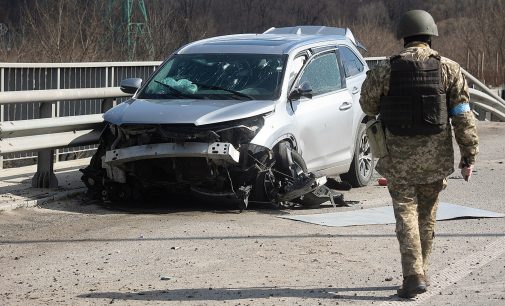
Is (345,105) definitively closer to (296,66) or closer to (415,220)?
(296,66)

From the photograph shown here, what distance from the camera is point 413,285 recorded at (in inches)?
277

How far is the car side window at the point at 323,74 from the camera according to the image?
11945 mm

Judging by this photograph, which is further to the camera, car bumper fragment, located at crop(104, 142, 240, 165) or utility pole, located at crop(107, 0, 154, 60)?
utility pole, located at crop(107, 0, 154, 60)

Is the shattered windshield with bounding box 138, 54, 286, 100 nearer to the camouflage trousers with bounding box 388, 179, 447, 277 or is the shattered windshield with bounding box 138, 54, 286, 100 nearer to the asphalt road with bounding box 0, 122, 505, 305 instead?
the asphalt road with bounding box 0, 122, 505, 305

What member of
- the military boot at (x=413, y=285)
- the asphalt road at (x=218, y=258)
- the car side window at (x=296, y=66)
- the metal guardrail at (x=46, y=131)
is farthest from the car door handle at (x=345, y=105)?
the military boot at (x=413, y=285)

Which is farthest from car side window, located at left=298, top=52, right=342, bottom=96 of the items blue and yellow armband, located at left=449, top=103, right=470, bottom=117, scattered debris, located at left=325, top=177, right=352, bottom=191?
blue and yellow armband, located at left=449, top=103, right=470, bottom=117

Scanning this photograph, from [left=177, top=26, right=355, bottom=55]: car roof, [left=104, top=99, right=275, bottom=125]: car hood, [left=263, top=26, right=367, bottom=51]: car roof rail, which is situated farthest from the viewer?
[left=263, top=26, right=367, bottom=51]: car roof rail

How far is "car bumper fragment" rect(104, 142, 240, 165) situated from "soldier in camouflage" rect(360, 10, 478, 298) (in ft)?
9.57

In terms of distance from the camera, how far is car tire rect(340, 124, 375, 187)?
41.6 ft

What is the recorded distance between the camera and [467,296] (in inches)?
284

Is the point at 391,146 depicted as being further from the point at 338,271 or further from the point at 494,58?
the point at 494,58

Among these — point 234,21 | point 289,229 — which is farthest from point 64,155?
point 234,21

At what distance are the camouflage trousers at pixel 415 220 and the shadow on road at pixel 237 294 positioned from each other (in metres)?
0.27

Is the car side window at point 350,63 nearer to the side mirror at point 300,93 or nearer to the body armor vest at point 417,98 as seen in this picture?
the side mirror at point 300,93
